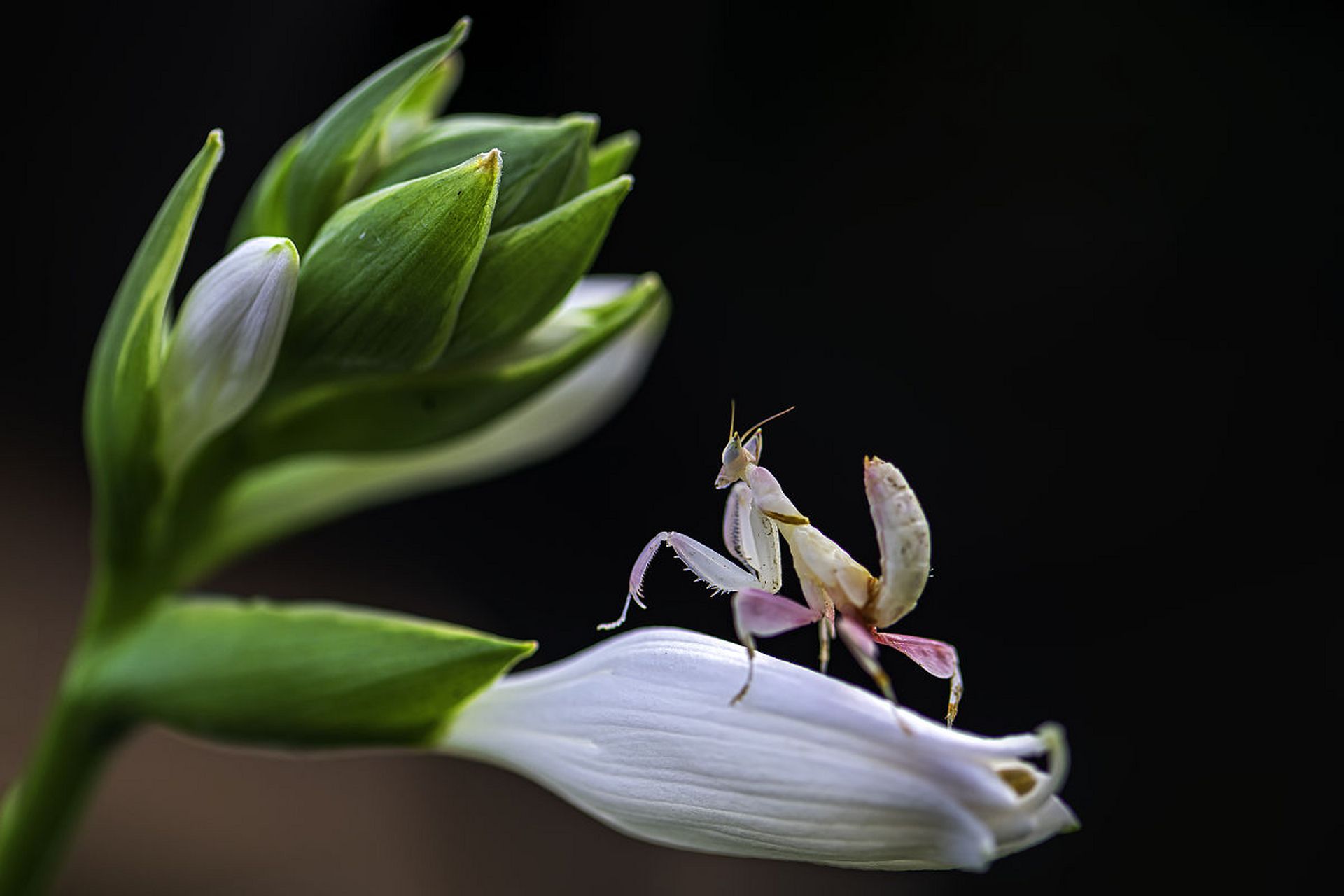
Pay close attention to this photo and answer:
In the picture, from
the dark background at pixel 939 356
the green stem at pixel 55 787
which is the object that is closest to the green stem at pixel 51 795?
the green stem at pixel 55 787

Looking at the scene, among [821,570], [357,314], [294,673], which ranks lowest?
[294,673]

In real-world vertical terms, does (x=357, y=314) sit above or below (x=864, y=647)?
above

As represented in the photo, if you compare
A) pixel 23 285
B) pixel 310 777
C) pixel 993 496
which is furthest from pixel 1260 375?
pixel 23 285

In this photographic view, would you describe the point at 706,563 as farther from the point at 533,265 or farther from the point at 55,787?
the point at 55,787

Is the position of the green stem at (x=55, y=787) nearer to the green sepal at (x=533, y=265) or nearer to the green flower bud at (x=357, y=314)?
the green flower bud at (x=357, y=314)

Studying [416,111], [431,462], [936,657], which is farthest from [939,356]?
[936,657]

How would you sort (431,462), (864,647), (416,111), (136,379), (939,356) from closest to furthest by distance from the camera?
(864,647) < (136,379) < (416,111) < (431,462) < (939,356)

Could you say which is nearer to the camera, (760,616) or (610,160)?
(760,616)

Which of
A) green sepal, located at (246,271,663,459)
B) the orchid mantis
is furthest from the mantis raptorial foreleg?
green sepal, located at (246,271,663,459)
